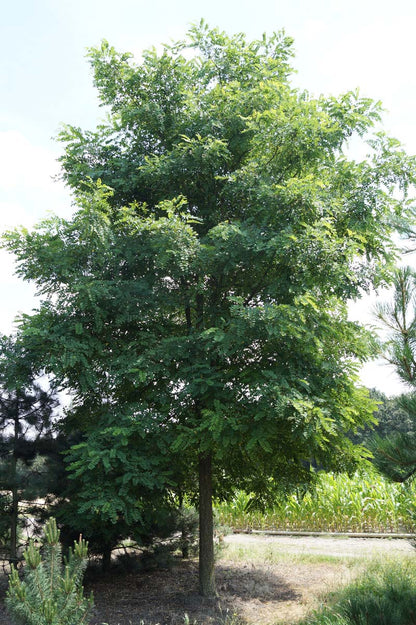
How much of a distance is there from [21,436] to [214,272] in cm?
470

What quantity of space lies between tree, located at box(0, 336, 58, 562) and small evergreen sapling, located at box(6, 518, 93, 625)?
180 inches

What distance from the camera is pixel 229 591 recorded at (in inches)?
347

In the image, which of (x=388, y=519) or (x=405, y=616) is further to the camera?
(x=388, y=519)

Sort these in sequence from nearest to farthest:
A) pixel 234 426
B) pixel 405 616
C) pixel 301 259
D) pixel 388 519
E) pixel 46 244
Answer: pixel 405 616 < pixel 234 426 < pixel 301 259 < pixel 46 244 < pixel 388 519

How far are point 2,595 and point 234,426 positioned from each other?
5328 millimetres

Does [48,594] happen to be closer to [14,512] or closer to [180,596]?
[180,596]

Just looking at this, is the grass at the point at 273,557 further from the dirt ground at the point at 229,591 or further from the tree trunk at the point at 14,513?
the tree trunk at the point at 14,513

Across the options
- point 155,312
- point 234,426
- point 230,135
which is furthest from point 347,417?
point 230,135

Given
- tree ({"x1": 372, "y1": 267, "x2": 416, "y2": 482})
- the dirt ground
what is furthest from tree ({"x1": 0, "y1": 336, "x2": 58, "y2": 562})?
tree ({"x1": 372, "y1": 267, "x2": 416, "y2": 482})

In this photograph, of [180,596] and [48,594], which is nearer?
[48,594]

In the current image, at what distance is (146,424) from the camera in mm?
7211

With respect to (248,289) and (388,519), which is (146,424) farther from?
(388,519)

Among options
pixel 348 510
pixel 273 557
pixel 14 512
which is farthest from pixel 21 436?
pixel 348 510

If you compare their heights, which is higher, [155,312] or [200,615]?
[155,312]
